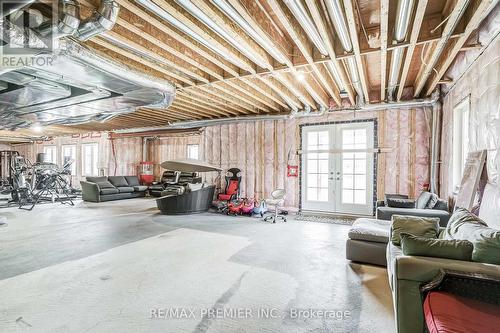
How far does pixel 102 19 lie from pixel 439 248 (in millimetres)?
3198

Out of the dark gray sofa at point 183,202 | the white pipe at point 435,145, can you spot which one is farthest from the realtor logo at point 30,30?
the white pipe at point 435,145

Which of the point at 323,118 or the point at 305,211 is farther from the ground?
the point at 323,118

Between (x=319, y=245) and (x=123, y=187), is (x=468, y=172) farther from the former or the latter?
(x=123, y=187)

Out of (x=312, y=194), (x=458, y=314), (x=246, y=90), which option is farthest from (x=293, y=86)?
(x=458, y=314)

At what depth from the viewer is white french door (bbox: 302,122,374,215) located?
591 centimetres

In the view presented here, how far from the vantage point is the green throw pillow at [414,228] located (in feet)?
7.95

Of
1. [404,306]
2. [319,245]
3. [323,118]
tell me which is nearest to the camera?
[404,306]

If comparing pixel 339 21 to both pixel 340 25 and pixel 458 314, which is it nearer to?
pixel 340 25

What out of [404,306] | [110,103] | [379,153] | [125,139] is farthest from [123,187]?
[404,306]

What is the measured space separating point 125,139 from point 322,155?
27.4 ft

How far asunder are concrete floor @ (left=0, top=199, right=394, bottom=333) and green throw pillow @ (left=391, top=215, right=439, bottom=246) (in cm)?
55

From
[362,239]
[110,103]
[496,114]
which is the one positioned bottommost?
[362,239]

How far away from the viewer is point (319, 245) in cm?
386

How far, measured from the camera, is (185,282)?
2602 millimetres
